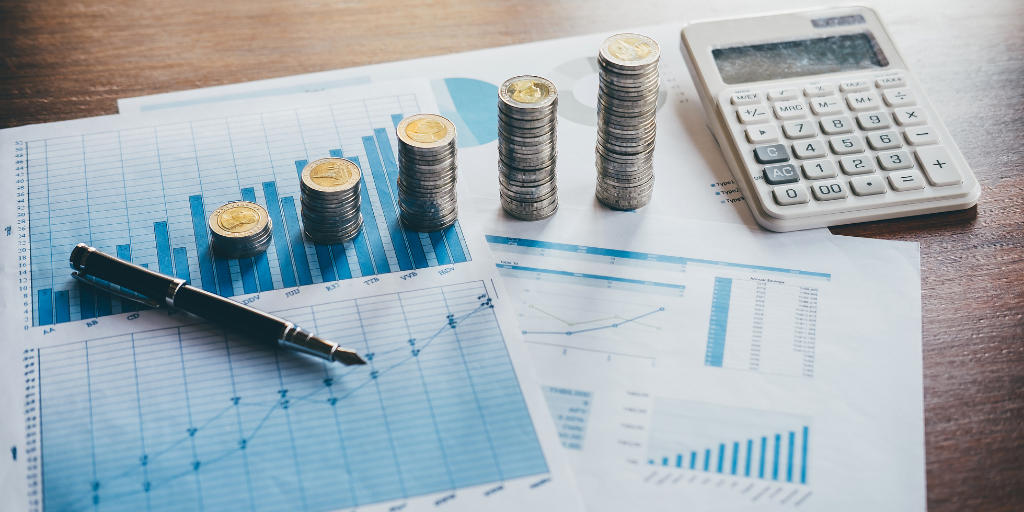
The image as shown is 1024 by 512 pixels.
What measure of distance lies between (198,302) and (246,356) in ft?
0.23

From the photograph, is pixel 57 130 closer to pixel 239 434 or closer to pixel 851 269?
pixel 239 434

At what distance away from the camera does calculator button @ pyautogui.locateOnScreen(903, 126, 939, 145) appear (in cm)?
89

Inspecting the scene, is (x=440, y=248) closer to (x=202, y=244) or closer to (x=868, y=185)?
(x=202, y=244)

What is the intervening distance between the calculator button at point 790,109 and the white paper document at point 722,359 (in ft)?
0.45

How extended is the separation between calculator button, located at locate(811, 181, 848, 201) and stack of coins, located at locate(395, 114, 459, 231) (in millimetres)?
356

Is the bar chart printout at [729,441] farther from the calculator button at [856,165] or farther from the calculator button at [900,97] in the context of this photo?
the calculator button at [900,97]

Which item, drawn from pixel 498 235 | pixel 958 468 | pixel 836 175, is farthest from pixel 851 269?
pixel 498 235

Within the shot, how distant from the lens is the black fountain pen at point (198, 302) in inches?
29.1

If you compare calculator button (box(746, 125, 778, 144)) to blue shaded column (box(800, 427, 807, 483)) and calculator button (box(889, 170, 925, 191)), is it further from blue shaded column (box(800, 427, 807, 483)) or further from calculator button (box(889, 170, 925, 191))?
blue shaded column (box(800, 427, 807, 483))

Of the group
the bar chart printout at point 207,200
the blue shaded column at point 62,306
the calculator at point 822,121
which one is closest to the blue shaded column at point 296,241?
the bar chart printout at point 207,200

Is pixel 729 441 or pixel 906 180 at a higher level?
pixel 906 180

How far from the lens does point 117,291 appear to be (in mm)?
803

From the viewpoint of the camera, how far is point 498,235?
2.83ft

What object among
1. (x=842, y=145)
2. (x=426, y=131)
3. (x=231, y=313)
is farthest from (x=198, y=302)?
(x=842, y=145)
